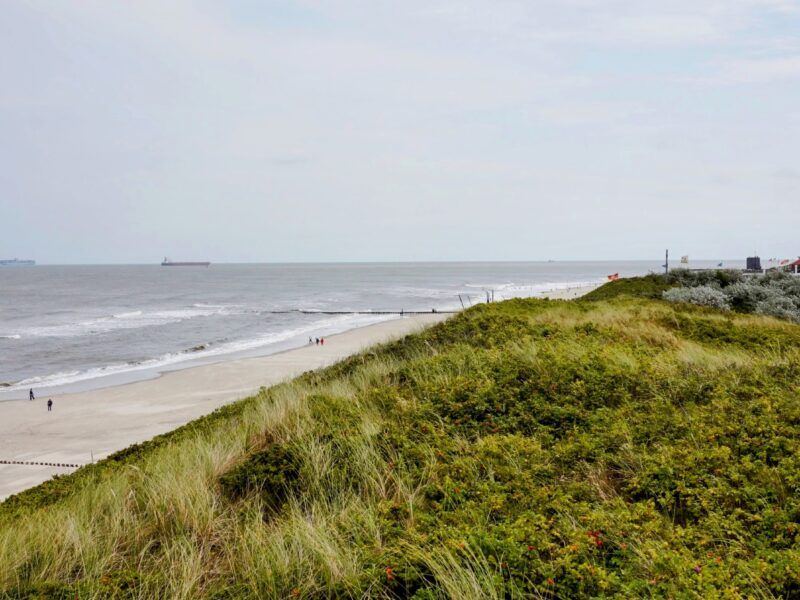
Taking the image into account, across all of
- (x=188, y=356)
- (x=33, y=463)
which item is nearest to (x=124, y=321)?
(x=188, y=356)

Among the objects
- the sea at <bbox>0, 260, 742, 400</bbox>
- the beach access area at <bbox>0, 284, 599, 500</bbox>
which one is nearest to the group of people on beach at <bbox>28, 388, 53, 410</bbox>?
the beach access area at <bbox>0, 284, 599, 500</bbox>

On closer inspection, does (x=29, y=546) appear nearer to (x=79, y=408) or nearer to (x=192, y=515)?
(x=192, y=515)

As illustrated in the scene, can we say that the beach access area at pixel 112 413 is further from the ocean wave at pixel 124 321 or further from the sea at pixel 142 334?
the ocean wave at pixel 124 321

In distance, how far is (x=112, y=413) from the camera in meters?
23.6

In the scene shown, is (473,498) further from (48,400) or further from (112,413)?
(48,400)

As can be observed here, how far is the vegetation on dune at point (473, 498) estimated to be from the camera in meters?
3.70

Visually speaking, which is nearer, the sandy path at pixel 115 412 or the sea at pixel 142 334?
the sandy path at pixel 115 412

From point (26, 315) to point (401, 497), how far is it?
78.7 metres

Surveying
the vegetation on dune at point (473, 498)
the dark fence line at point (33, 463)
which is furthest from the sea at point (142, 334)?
the vegetation on dune at point (473, 498)

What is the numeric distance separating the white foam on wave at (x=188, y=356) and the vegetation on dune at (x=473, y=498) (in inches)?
1008

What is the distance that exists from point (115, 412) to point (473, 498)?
2291cm

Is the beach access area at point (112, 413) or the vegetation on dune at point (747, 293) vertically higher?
the vegetation on dune at point (747, 293)

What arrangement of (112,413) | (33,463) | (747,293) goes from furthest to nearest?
(747,293)
(112,413)
(33,463)

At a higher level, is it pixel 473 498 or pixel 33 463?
pixel 473 498
